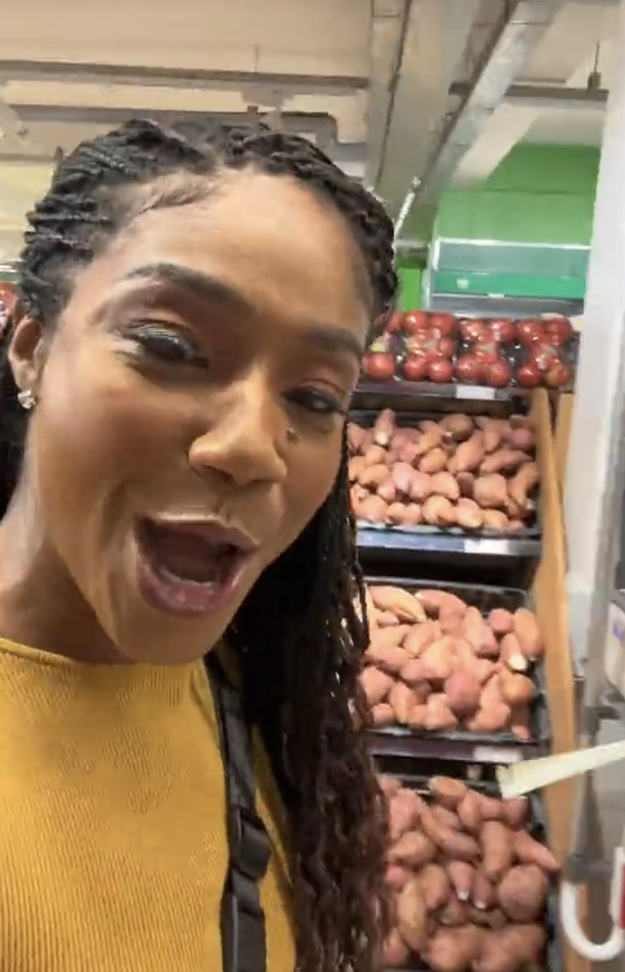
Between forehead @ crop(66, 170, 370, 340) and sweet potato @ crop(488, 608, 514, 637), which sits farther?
sweet potato @ crop(488, 608, 514, 637)

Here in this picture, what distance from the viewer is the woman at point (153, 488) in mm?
690

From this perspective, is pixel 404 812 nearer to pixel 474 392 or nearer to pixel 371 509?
pixel 371 509

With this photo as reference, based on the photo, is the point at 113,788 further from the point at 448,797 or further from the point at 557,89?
the point at 557,89

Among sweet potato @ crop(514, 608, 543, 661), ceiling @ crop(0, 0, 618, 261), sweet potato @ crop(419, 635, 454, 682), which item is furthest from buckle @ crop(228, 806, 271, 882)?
ceiling @ crop(0, 0, 618, 261)

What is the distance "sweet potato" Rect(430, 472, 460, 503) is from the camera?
8.76ft

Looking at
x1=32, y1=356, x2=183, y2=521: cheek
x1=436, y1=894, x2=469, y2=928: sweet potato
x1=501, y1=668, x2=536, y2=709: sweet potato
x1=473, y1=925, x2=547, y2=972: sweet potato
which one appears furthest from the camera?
x1=501, y1=668, x2=536, y2=709: sweet potato

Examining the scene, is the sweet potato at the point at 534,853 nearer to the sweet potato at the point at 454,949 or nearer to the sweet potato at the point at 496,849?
the sweet potato at the point at 496,849

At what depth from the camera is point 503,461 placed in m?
2.76

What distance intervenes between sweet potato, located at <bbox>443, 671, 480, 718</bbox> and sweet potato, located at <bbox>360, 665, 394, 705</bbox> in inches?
5.6

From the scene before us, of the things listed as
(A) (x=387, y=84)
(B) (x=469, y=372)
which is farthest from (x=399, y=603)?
(A) (x=387, y=84)

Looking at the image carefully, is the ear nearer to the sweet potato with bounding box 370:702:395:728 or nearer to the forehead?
the forehead

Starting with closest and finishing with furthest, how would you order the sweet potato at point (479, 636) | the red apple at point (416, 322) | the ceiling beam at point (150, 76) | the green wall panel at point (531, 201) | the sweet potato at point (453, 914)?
1. the sweet potato at point (453, 914)
2. the sweet potato at point (479, 636)
3. the red apple at point (416, 322)
4. the ceiling beam at point (150, 76)
5. the green wall panel at point (531, 201)

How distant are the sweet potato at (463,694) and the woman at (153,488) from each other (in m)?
1.59

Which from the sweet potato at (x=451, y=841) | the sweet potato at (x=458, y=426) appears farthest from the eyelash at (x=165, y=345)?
the sweet potato at (x=458, y=426)
